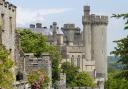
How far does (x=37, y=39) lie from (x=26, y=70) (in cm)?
3417

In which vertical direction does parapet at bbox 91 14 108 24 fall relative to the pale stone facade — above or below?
above

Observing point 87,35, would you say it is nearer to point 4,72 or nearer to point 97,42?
point 97,42

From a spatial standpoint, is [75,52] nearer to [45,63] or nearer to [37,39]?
[37,39]

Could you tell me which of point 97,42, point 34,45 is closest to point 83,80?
point 34,45

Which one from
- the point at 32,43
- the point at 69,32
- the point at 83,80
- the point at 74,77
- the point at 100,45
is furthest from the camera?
the point at 69,32

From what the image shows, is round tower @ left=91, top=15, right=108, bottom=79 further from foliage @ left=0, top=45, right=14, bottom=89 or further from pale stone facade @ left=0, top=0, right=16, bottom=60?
foliage @ left=0, top=45, right=14, bottom=89

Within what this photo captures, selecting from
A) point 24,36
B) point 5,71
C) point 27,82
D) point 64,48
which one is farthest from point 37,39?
point 64,48

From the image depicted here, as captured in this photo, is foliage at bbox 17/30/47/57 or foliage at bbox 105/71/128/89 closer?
foliage at bbox 105/71/128/89

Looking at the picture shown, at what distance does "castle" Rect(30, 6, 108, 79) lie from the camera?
156m

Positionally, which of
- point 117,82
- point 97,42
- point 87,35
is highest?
point 87,35

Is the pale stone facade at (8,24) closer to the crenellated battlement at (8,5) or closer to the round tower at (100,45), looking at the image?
the crenellated battlement at (8,5)

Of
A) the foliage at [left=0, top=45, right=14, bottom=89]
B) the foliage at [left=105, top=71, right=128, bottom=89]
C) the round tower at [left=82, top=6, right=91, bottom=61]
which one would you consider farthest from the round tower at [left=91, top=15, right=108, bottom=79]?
the foliage at [left=0, top=45, right=14, bottom=89]

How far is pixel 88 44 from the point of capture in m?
164

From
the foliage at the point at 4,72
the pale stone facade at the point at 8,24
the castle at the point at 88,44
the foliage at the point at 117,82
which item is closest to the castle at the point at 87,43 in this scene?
the castle at the point at 88,44
